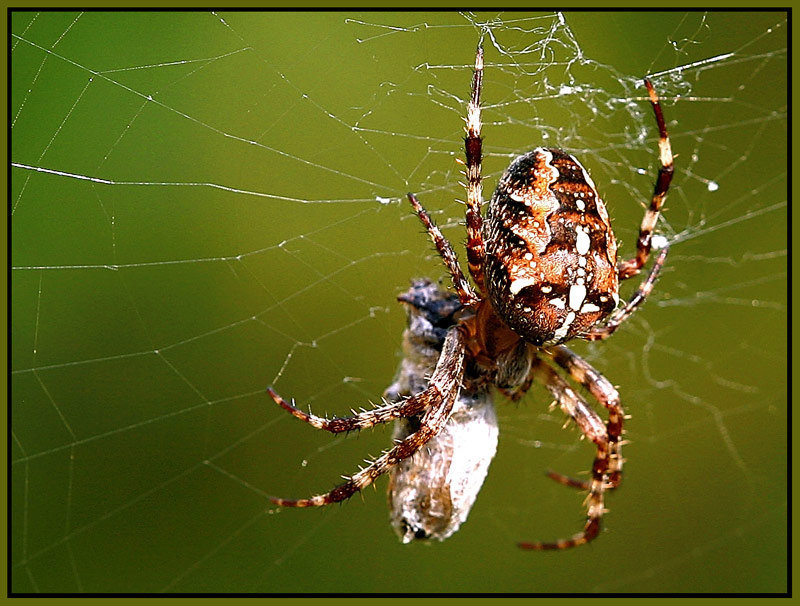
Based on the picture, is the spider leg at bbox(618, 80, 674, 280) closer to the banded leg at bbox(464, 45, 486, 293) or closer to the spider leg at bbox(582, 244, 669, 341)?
the spider leg at bbox(582, 244, 669, 341)

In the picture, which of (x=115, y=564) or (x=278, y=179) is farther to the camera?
→ (x=115, y=564)

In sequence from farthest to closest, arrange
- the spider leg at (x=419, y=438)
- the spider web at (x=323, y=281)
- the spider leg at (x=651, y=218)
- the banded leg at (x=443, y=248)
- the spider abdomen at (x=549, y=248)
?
the spider web at (x=323, y=281)
the spider leg at (x=651, y=218)
the spider leg at (x=419, y=438)
the banded leg at (x=443, y=248)
the spider abdomen at (x=549, y=248)

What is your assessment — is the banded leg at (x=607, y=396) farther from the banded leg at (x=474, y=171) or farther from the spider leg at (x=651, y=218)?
the banded leg at (x=474, y=171)

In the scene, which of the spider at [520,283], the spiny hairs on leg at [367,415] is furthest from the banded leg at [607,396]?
the spiny hairs on leg at [367,415]

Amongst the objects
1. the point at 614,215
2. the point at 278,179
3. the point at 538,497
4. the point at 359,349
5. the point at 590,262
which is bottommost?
the point at 538,497

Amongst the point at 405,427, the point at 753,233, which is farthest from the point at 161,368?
the point at 753,233

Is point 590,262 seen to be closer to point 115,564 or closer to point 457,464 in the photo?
point 457,464

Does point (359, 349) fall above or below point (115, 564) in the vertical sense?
above

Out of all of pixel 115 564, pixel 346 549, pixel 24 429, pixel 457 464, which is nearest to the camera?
pixel 457 464
